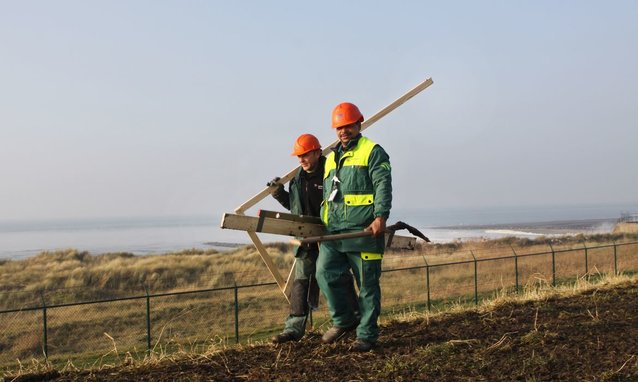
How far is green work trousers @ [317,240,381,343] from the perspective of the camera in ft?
19.3

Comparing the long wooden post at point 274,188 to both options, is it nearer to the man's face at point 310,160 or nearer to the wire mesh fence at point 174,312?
the man's face at point 310,160

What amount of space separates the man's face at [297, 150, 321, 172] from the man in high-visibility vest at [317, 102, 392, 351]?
43 cm

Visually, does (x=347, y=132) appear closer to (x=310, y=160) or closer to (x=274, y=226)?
(x=310, y=160)

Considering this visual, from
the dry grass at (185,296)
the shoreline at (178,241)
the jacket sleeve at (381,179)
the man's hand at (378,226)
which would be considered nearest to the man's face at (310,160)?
the jacket sleeve at (381,179)

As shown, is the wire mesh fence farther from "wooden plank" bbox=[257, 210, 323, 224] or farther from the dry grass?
"wooden plank" bbox=[257, 210, 323, 224]

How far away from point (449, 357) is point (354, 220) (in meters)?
1.50

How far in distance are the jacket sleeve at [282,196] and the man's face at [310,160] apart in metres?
0.42

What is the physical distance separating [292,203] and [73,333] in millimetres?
14695

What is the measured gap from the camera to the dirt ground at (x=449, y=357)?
473 centimetres

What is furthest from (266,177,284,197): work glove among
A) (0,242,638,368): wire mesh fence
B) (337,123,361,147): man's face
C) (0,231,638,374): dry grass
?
(0,242,638,368): wire mesh fence

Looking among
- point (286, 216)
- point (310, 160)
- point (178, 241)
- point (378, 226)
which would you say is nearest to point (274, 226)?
point (286, 216)

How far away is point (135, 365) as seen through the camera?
546cm

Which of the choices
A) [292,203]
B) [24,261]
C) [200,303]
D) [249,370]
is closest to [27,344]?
[200,303]

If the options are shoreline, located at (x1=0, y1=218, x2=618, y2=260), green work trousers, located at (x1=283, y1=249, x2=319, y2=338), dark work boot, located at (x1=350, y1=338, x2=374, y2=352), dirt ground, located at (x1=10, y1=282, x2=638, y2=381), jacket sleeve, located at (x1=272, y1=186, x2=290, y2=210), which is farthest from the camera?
shoreline, located at (x1=0, y1=218, x2=618, y2=260)
